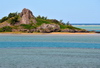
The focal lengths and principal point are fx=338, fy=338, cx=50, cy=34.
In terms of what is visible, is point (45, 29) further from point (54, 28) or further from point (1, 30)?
point (1, 30)

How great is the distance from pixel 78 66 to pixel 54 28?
14310 cm

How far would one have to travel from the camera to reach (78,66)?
53.8 meters

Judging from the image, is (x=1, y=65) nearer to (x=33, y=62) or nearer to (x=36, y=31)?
(x=33, y=62)

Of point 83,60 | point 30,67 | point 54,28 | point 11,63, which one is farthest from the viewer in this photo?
point 54,28

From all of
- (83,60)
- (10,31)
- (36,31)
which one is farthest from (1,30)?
(83,60)

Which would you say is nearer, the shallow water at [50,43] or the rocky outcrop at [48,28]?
the shallow water at [50,43]

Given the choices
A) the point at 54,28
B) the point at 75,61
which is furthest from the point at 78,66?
the point at 54,28

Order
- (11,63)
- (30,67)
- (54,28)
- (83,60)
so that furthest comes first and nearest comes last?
(54,28)
(83,60)
(11,63)
(30,67)

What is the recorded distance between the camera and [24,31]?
653 feet

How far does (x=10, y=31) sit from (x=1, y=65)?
145565 mm

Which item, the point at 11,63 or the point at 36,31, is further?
the point at 36,31

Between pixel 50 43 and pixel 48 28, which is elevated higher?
pixel 48 28

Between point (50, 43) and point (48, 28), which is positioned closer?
point (50, 43)

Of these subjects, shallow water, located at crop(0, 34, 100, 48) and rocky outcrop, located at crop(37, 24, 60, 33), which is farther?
rocky outcrop, located at crop(37, 24, 60, 33)
